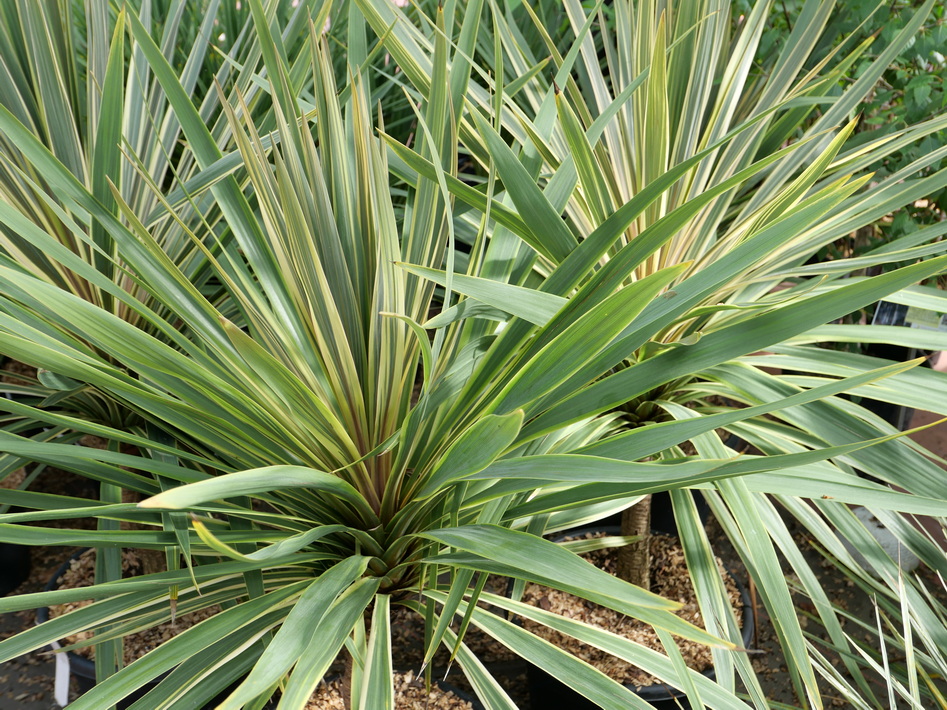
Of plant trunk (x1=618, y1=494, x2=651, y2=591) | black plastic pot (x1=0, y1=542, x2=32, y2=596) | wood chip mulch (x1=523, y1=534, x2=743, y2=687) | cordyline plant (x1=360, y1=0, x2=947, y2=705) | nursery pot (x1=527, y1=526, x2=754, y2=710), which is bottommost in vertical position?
nursery pot (x1=527, y1=526, x2=754, y2=710)

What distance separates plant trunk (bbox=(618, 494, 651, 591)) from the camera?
42.8 inches

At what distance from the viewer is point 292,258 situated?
72 cm

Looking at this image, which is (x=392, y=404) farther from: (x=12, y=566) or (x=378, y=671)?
(x=12, y=566)

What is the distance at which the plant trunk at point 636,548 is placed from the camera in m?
1.09

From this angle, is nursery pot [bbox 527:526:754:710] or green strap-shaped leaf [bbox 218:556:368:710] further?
nursery pot [bbox 527:526:754:710]

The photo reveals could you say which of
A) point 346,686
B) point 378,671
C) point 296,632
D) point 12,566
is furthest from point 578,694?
point 12,566

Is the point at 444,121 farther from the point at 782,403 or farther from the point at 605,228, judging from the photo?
the point at 782,403

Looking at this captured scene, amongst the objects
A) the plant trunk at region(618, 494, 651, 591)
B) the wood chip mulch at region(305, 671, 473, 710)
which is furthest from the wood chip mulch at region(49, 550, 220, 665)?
the plant trunk at region(618, 494, 651, 591)

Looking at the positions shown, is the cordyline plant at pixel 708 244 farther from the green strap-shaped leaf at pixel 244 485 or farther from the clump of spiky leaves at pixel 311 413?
the green strap-shaped leaf at pixel 244 485

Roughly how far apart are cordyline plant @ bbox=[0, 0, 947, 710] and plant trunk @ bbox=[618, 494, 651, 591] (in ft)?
0.64

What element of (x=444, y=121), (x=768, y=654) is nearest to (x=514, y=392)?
(x=444, y=121)

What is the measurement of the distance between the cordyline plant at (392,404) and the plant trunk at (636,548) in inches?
7.6

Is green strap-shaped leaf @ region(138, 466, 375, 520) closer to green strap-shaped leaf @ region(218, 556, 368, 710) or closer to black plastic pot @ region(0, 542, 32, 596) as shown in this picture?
green strap-shaped leaf @ region(218, 556, 368, 710)

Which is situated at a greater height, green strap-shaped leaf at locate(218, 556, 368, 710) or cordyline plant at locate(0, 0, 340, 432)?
cordyline plant at locate(0, 0, 340, 432)
